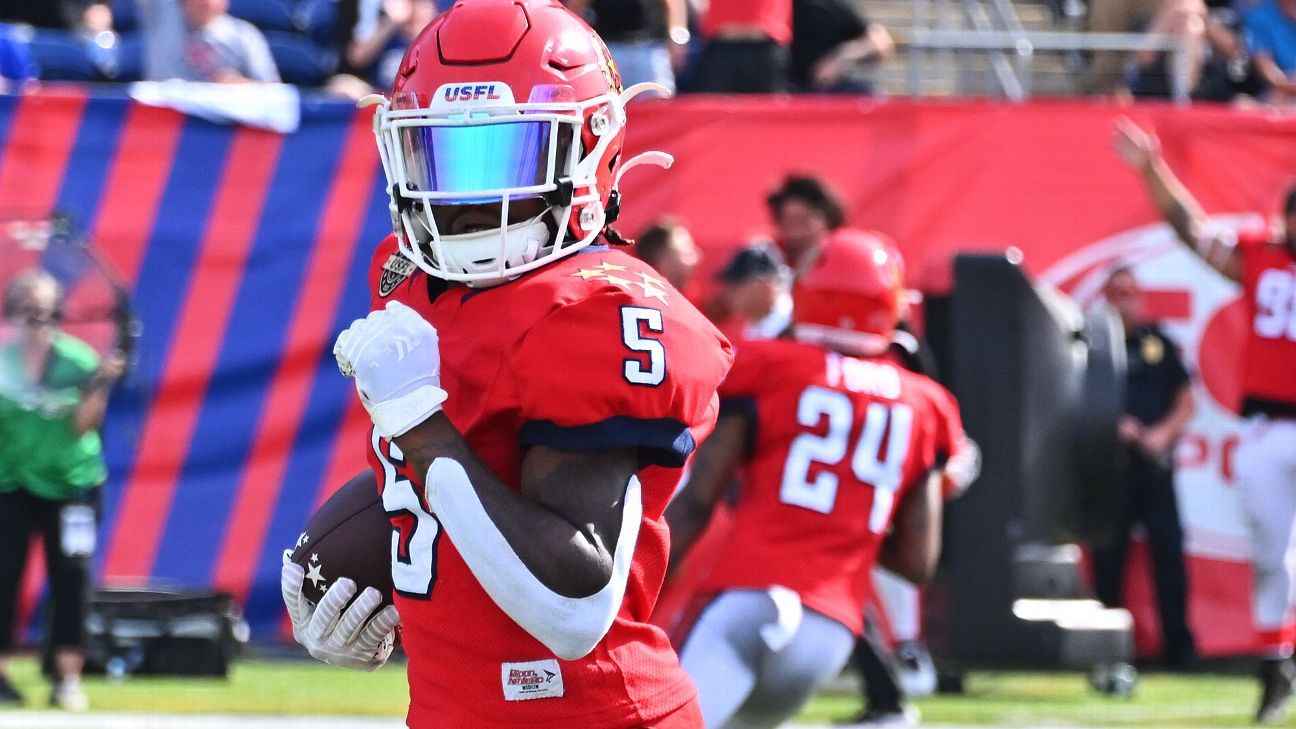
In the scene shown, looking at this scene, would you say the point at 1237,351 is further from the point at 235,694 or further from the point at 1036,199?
the point at 235,694

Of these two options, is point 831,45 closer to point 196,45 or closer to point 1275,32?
point 1275,32

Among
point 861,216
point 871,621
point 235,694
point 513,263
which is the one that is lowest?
point 235,694

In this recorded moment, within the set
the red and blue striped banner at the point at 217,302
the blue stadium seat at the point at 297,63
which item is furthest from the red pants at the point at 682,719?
the blue stadium seat at the point at 297,63

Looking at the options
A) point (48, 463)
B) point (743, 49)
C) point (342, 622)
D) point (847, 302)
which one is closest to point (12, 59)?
point (48, 463)

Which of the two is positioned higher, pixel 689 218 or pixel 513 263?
pixel 513 263

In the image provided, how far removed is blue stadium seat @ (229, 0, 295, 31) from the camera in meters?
9.03

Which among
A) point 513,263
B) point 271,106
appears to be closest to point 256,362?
point 271,106

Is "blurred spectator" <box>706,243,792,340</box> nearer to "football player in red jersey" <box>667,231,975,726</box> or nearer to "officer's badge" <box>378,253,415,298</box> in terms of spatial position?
"football player in red jersey" <box>667,231,975,726</box>

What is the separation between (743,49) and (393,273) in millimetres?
5807

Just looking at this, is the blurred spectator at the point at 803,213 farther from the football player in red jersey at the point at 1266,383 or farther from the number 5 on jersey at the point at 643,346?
the number 5 on jersey at the point at 643,346

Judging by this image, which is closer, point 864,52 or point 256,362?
point 256,362

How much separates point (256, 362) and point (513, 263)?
558 centimetres

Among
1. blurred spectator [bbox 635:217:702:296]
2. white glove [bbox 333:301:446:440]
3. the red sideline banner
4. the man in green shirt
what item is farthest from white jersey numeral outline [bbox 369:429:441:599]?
the red sideline banner

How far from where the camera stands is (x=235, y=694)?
259 inches
